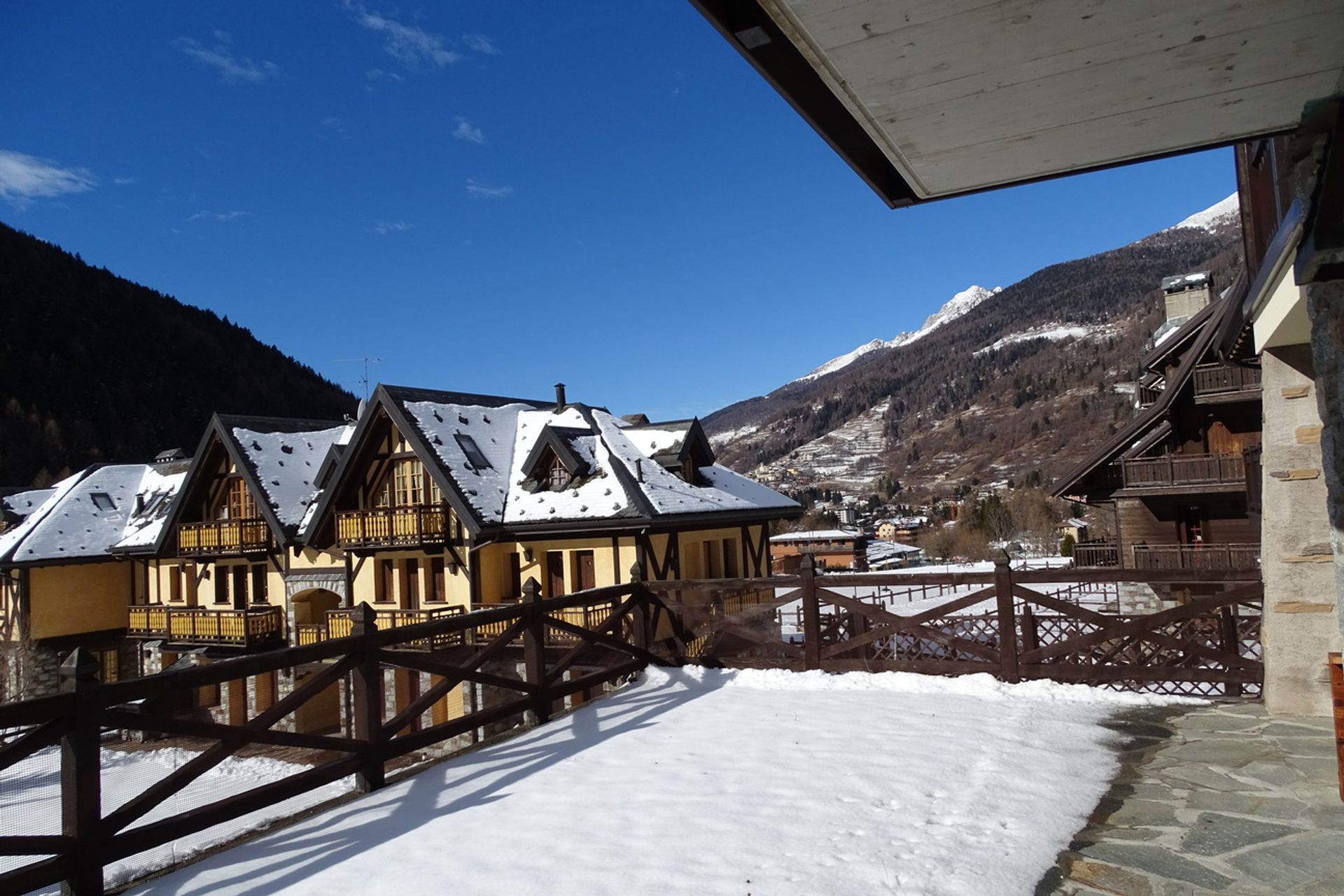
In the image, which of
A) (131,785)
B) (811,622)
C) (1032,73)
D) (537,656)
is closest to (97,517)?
(131,785)

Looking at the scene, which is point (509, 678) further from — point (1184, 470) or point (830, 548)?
point (830, 548)

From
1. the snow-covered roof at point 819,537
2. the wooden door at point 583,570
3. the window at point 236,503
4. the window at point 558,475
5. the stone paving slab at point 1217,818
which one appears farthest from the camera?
the snow-covered roof at point 819,537

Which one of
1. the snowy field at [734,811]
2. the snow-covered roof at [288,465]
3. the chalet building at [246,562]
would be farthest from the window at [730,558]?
the snowy field at [734,811]

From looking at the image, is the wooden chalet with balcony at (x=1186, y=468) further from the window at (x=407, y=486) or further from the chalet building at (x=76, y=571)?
the chalet building at (x=76, y=571)

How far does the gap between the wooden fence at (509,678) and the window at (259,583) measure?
64.8 ft

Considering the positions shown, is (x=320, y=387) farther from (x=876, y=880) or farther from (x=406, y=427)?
(x=876, y=880)

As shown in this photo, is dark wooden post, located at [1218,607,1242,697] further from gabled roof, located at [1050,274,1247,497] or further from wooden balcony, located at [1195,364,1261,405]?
wooden balcony, located at [1195,364,1261,405]

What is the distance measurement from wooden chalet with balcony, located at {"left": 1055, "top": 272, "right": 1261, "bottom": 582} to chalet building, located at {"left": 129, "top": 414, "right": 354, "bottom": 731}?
925 inches

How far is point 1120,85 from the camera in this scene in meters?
2.90

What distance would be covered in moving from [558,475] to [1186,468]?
17.5m

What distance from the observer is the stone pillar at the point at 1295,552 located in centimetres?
660

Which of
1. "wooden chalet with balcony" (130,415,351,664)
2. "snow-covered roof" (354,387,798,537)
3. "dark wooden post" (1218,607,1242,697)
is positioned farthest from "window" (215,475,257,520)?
A: "dark wooden post" (1218,607,1242,697)

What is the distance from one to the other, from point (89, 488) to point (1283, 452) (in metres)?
37.3

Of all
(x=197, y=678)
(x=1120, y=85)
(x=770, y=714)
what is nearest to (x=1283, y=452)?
(x=770, y=714)
